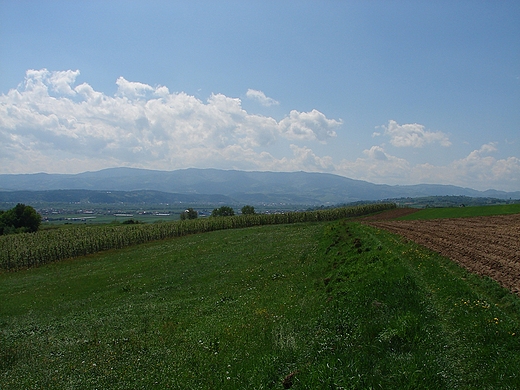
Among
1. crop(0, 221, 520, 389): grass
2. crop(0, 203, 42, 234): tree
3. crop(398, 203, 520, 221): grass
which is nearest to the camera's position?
crop(0, 221, 520, 389): grass

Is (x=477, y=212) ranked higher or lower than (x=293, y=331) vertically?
higher

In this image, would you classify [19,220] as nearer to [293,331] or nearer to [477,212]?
[293,331]

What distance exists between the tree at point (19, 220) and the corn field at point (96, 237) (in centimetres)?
1912

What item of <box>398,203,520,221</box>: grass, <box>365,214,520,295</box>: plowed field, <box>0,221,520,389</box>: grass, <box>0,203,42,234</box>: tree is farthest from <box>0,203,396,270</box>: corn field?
<box>365,214,520,295</box>: plowed field

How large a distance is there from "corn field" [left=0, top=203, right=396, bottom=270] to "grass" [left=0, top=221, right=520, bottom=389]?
31691mm

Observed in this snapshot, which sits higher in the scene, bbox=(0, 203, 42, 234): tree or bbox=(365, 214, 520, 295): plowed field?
bbox=(365, 214, 520, 295): plowed field

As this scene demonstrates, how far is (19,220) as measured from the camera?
90.6m

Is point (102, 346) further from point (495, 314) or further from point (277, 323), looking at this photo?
point (495, 314)

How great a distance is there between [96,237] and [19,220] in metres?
39.2

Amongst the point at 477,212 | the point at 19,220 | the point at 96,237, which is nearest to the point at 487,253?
the point at 477,212

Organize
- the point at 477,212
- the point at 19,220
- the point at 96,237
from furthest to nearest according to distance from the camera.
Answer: the point at 19,220, the point at 477,212, the point at 96,237

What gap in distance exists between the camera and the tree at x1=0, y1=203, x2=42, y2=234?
87.6 m

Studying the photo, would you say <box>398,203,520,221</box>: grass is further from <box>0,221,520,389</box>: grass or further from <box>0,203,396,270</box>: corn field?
<box>0,221,520,389</box>: grass

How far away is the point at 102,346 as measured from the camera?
16516mm
